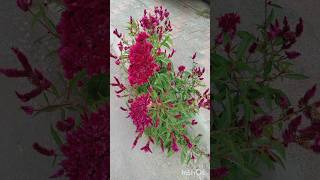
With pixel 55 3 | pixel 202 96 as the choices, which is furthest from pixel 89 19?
pixel 202 96

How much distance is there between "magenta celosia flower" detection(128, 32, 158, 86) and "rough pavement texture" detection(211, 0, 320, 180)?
71cm

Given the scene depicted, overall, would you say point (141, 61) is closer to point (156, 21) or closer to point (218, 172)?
point (156, 21)

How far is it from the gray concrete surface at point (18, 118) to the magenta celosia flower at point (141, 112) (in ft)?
1.89

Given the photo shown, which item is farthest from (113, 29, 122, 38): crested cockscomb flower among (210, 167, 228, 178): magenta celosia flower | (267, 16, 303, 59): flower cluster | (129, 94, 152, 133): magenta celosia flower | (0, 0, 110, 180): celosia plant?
(267, 16, 303, 59): flower cluster

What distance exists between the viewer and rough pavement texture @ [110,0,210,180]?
0.89 m

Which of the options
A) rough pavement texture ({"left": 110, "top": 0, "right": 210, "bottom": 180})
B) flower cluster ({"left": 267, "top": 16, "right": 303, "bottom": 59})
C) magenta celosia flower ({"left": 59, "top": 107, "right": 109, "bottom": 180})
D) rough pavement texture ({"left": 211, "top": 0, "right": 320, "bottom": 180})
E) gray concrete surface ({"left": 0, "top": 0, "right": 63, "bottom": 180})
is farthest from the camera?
rough pavement texture ({"left": 211, "top": 0, "right": 320, "bottom": 180})

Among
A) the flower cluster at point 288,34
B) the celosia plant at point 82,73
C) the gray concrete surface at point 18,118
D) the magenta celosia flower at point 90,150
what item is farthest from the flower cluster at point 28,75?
the flower cluster at point 288,34

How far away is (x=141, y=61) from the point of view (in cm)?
98

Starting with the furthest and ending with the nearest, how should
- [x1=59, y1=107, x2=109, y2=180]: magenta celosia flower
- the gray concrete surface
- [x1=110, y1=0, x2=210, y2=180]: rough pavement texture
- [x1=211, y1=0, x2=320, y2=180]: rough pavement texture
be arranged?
[x1=211, y1=0, x2=320, y2=180]: rough pavement texture, the gray concrete surface, [x1=59, y1=107, x2=109, y2=180]: magenta celosia flower, [x1=110, y1=0, x2=210, y2=180]: rough pavement texture

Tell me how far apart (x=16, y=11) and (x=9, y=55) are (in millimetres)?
116

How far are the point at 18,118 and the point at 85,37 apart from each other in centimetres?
35

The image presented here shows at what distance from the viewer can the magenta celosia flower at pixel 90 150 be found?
3.92 ft

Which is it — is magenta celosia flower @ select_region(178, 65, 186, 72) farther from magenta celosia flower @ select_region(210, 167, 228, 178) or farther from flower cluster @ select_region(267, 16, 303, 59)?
flower cluster @ select_region(267, 16, 303, 59)

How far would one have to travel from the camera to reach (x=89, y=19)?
126 centimetres
